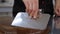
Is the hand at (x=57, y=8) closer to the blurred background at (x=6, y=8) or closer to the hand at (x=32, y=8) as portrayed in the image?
the hand at (x=32, y=8)

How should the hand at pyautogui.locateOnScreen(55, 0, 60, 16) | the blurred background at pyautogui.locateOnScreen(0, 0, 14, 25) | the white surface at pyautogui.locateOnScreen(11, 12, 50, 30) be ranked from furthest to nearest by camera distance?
the blurred background at pyautogui.locateOnScreen(0, 0, 14, 25)
the hand at pyautogui.locateOnScreen(55, 0, 60, 16)
the white surface at pyautogui.locateOnScreen(11, 12, 50, 30)

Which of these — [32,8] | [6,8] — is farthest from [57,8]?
[6,8]

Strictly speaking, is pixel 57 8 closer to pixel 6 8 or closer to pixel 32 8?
pixel 32 8

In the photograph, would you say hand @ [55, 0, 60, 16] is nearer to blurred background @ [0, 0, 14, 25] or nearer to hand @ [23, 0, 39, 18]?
hand @ [23, 0, 39, 18]

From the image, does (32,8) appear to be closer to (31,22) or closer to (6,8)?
(31,22)

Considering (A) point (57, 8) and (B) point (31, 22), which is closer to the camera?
(B) point (31, 22)

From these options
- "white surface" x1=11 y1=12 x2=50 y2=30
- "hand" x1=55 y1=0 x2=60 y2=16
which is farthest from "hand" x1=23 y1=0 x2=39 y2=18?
"hand" x1=55 y1=0 x2=60 y2=16

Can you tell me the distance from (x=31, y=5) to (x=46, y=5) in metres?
0.14

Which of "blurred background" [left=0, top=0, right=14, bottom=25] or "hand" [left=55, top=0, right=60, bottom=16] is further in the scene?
"blurred background" [left=0, top=0, right=14, bottom=25]

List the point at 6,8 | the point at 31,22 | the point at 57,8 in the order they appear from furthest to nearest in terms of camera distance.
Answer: the point at 6,8
the point at 57,8
the point at 31,22

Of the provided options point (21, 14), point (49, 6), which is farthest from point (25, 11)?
point (49, 6)

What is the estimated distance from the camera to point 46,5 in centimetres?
101

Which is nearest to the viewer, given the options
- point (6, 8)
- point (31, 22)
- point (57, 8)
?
point (31, 22)

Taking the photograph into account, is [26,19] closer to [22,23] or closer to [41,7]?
[22,23]
